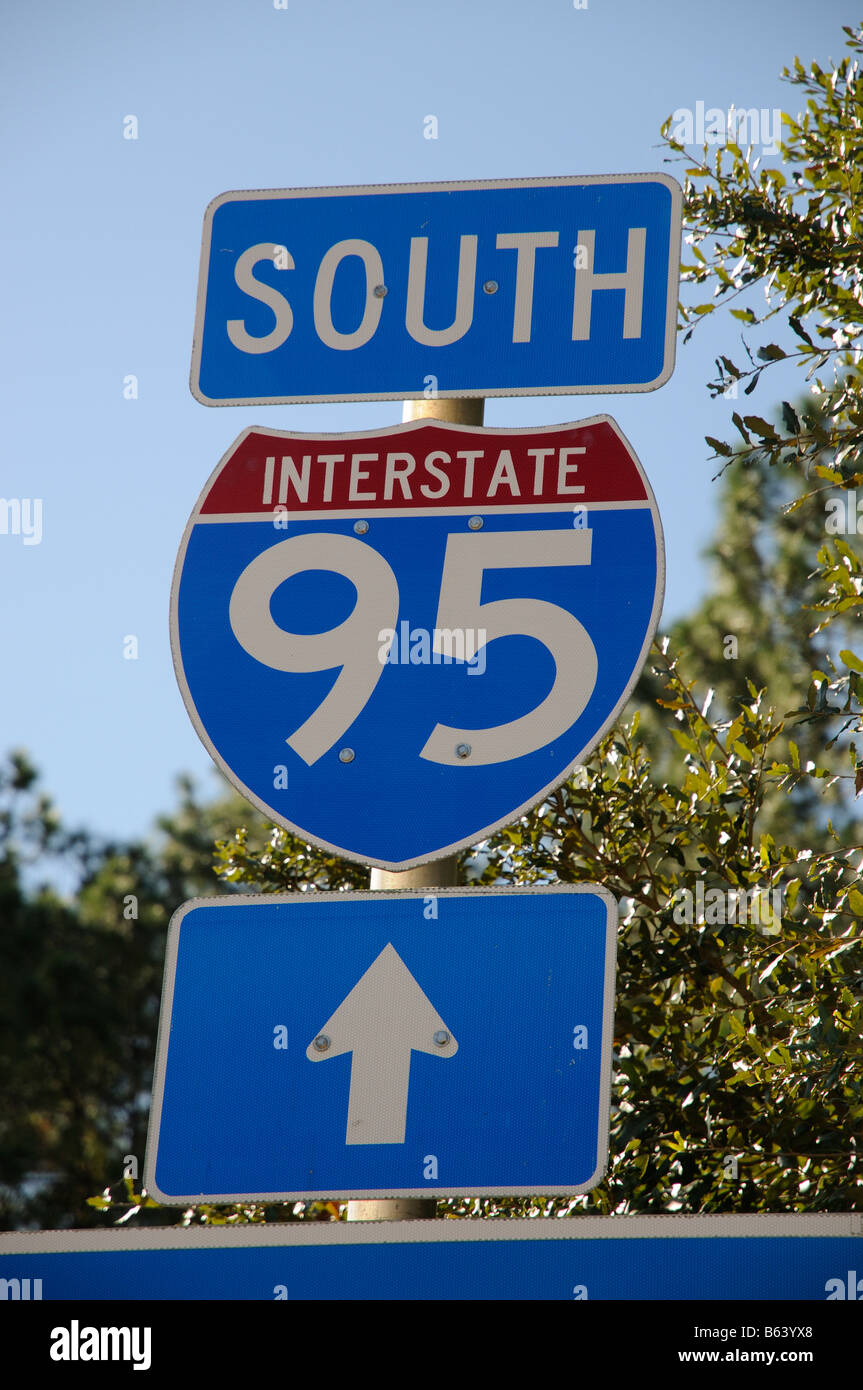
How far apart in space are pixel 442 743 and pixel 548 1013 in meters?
0.38

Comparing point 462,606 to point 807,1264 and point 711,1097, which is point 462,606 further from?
point 711,1097

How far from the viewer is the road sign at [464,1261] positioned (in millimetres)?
1271

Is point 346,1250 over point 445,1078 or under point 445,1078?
under

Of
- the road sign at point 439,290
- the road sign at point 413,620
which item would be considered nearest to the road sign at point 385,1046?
the road sign at point 413,620

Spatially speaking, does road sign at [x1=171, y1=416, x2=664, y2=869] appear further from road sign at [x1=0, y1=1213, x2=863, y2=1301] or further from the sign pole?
road sign at [x1=0, y1=1213, x2=863, y2=1301]

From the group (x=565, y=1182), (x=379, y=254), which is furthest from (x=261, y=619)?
(x=565, y=1182)

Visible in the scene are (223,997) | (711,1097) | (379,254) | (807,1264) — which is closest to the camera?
(807,1264)

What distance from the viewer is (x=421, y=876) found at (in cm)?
173

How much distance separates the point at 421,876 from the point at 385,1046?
234mm

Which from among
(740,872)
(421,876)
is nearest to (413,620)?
(421,876)

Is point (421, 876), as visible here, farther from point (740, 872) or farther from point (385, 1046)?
point (740, 872)

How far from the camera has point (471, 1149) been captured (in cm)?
151

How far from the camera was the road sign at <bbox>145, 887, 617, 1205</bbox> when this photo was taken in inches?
59.5
